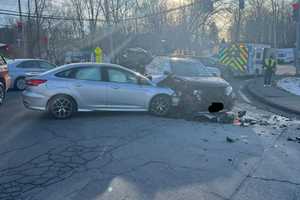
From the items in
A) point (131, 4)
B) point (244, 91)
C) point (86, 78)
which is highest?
point (131, 4)

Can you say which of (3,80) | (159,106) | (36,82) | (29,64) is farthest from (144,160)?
(29,64)

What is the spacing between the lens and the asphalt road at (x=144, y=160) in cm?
429

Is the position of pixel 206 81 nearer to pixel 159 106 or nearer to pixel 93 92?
pixel 159 106

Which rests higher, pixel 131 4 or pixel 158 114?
pixel 131 4

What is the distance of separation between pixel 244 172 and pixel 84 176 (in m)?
2.47

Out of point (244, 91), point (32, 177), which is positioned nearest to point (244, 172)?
point (32, 177)

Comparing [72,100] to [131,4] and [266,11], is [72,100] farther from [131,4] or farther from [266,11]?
[266,11]

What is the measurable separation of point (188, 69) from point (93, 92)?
3.86m

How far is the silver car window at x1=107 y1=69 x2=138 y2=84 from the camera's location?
9.13m

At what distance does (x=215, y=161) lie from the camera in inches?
217

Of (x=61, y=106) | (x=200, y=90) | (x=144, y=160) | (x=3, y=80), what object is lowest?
(x=144, y=160)

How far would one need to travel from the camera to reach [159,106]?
369 inches

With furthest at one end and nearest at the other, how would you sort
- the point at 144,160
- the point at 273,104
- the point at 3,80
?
1. the point at 273,104
2. the point at 3,80
3. the point at 144,160

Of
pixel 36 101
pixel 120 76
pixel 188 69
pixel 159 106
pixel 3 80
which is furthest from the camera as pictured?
pixel 188 69
